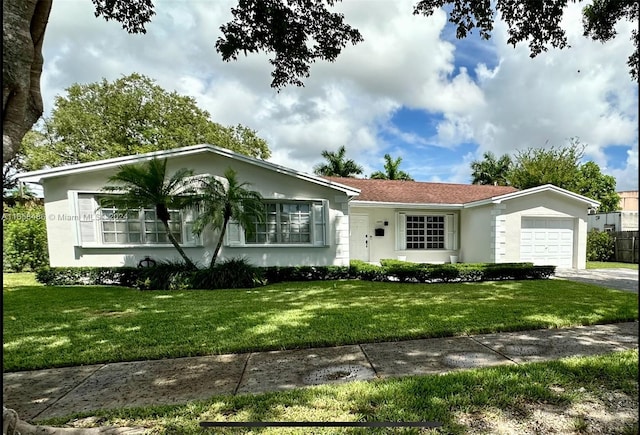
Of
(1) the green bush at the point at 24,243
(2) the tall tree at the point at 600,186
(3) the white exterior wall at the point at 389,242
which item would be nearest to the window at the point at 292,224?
(3) the white exterior wall at the point at 389,242

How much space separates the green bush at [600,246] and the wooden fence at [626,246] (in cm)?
20

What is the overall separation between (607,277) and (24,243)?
22.7 m

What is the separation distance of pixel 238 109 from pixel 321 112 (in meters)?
11.6

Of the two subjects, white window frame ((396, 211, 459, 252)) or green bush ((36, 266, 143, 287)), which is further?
white window frame ((396, 211, 459, 252))

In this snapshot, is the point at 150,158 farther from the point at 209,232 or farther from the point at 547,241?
the point at 547,241

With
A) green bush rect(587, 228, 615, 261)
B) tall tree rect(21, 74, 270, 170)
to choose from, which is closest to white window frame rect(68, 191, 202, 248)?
tall tree rect(21, 74, 270, 170)

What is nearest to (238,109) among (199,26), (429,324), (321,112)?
(321,112)

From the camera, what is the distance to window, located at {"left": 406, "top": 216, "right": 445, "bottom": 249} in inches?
558

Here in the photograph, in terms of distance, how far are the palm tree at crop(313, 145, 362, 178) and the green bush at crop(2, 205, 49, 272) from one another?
19393 mm

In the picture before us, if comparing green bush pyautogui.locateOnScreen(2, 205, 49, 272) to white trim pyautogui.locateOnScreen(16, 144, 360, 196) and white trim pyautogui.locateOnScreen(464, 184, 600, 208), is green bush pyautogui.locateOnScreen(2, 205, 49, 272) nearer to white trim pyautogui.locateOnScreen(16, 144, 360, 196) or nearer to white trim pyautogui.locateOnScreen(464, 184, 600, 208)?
white trim pyautogui.locateOnScreen(16, 144, 360, 196)

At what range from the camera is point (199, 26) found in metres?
5.90

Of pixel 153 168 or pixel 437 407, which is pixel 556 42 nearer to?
pixel 437 407

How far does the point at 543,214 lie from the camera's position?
12.4 metres

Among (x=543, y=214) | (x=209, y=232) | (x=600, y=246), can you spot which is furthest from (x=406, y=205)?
(x=600, y=246)
